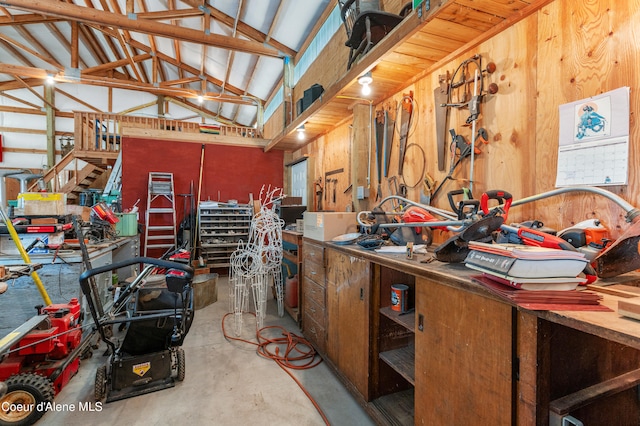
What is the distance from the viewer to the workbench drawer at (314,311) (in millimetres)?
2447

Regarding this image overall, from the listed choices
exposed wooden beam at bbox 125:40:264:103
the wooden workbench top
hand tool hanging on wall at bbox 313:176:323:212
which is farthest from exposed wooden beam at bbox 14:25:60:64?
the wooden workbench top

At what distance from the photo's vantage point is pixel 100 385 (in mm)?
1959

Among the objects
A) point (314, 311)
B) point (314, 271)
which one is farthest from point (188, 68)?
point (314, 311)

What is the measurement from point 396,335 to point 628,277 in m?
1.18

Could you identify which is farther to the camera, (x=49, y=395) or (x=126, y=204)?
(x=126, y=204)

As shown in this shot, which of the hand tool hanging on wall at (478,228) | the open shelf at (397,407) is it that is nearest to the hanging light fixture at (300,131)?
the hand tool hanging on wall at (478,228)

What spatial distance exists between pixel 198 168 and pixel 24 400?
4.89 m

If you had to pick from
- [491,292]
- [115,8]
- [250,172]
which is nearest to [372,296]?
[491,292]

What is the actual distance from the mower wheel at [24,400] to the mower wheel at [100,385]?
24 cm

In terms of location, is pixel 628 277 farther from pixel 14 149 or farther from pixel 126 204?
pixel 14 149

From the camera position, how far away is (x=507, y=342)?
948 millimetres

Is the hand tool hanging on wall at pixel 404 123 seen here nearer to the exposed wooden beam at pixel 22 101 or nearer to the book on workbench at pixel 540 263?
the book on workbench at pixel 540 263

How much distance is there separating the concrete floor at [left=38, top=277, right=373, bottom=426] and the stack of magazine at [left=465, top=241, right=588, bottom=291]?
1.43 metres

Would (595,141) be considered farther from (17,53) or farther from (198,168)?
(17,53)
